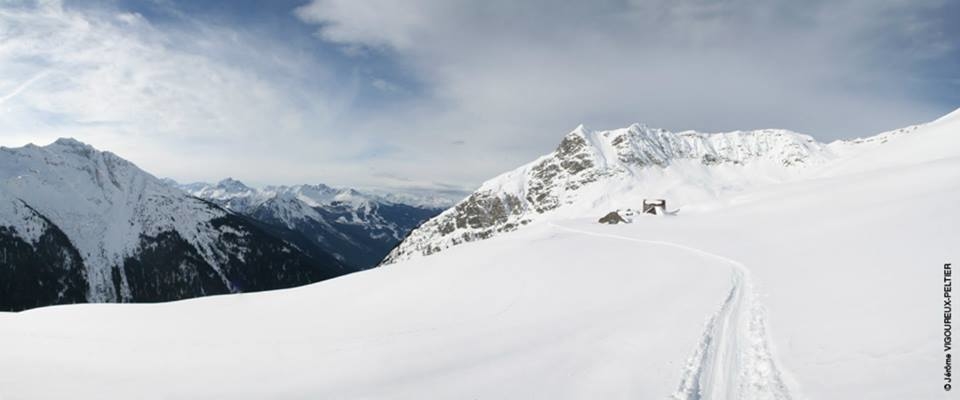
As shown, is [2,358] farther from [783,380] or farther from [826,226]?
[826,226]

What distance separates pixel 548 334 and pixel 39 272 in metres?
245

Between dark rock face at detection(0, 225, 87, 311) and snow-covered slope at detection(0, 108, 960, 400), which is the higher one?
snow-covered slope at detection(0, 108, 960, 400)

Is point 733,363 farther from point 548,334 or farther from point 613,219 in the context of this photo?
point 613,219

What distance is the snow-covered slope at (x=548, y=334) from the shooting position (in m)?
10.4

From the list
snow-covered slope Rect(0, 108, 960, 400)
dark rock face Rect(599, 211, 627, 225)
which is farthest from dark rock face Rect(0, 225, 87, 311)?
snow-covered slope Rect(0, 108, 960, 400)

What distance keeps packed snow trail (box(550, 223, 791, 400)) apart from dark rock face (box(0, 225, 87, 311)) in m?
229

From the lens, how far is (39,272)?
563 feet

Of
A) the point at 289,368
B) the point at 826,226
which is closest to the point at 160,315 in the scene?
the point at 289,368

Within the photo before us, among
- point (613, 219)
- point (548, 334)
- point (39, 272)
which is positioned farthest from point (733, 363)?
point (39, 272)

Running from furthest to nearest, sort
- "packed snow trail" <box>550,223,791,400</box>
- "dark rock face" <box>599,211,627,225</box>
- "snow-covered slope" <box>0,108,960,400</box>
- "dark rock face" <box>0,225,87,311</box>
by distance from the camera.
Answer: "dark rock face" <box>0,225,87,311</box>
"dark rock face" <box>599,211,627,225</box>
"snow-covered slope" <box>0,108,960,400</box>
"packed snow trail" <box>550,223,791,400</box>

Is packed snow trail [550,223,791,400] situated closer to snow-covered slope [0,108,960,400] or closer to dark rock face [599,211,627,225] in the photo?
snow-covered slope [0,108,960,400]

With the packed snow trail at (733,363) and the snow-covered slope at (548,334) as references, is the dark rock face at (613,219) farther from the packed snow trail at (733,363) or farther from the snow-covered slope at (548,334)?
the packed snow trail at (733,363)

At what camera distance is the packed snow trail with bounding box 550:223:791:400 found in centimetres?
983

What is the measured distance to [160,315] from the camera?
1841 cm
